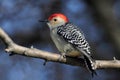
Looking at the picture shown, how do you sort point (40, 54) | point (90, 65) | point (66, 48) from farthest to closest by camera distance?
1. point (66, 48)
2. point (90, 65)
3. point (40, 54)

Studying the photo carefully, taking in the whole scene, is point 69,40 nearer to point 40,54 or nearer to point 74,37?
point 74,37

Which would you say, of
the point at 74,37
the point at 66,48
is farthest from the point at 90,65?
the point at 74,37

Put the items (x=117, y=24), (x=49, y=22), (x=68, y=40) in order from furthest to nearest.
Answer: (x=117, y=24) → (x=49, y=22) → (x=68, y=40)

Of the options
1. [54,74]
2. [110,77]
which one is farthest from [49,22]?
[110,77]

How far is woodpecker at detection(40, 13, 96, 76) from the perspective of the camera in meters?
6.34

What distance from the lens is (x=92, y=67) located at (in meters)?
5.99

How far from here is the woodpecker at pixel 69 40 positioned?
634cm

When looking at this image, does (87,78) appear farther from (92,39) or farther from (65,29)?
(65,29)

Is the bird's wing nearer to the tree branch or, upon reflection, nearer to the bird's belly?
the bird's belly

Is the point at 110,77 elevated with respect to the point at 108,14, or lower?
lower

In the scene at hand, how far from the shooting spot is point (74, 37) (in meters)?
6.71

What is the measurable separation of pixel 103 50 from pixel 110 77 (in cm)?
51

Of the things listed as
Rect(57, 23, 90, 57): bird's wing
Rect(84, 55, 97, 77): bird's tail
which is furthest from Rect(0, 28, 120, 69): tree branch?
Rect(57, 23, 90, 57): bird's wing

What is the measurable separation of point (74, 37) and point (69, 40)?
9cm
